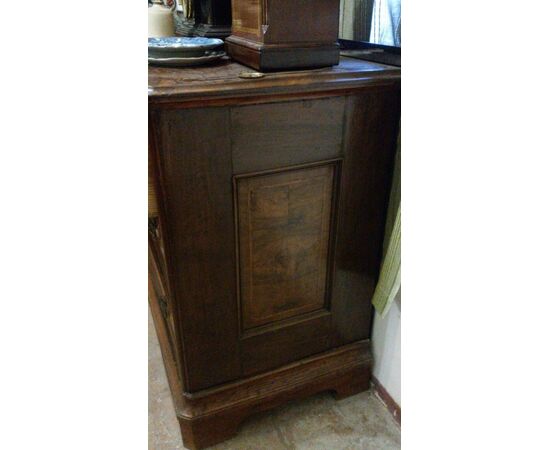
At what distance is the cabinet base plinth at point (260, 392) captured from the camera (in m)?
1.12

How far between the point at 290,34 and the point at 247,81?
0.17m

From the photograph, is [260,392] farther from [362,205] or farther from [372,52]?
[372,52]

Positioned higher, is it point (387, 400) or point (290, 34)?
point (290, 34)

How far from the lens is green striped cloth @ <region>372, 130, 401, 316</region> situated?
103cm

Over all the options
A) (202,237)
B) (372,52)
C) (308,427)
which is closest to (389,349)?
(308,427)

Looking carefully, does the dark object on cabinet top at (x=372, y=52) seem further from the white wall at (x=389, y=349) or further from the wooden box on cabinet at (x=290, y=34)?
the white wall at (x=389, y=349)

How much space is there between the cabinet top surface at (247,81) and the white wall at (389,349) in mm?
577

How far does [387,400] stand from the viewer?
1.31 meters
